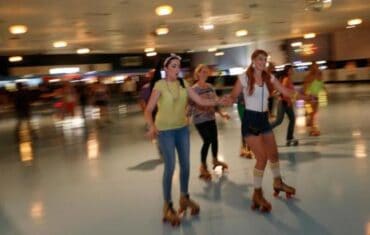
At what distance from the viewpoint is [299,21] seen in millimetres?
15617

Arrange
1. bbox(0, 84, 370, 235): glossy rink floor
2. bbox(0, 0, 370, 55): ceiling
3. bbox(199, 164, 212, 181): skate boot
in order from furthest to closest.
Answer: bbox(0, 0, 370, 55): ceiling < bbox(199, 164, 212, 181): skate boot < bbox(0, 84, 370, 235): glossy rink floor

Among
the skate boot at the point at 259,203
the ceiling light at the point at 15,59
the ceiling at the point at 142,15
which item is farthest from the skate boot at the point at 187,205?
the ceiling light at the point at 15,59

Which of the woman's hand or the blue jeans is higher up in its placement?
the woman's hand

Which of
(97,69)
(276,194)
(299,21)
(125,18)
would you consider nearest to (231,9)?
(125,18)

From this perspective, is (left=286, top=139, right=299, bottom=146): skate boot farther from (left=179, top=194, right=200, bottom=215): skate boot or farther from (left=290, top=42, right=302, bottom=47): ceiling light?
(left=290, top=42, right=302, bottom=47): ceiling light

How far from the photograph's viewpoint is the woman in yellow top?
3.58 meters

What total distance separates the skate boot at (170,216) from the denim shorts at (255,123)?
0.93 meters

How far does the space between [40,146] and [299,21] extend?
34.7ft

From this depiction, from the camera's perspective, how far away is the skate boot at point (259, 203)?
3.74 m

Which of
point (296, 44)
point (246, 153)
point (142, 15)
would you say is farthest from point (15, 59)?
point (246, 153)

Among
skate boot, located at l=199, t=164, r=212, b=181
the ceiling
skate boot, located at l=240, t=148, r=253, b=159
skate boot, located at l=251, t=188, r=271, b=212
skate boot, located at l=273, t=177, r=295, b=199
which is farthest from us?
the ceiling

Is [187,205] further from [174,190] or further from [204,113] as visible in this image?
[204,113]

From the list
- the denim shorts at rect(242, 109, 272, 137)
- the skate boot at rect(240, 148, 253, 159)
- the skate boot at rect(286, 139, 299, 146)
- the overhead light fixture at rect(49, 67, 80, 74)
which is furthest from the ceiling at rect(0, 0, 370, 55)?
the overhead light fixture at rect(49, 67, 80, 74)

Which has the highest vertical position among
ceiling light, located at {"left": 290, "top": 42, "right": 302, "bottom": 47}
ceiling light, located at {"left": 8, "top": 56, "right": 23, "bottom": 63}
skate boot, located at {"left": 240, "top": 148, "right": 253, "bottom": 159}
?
ceiling light, located at {"left": 8, "top": 56, "right": 23, "bottom": 63}
